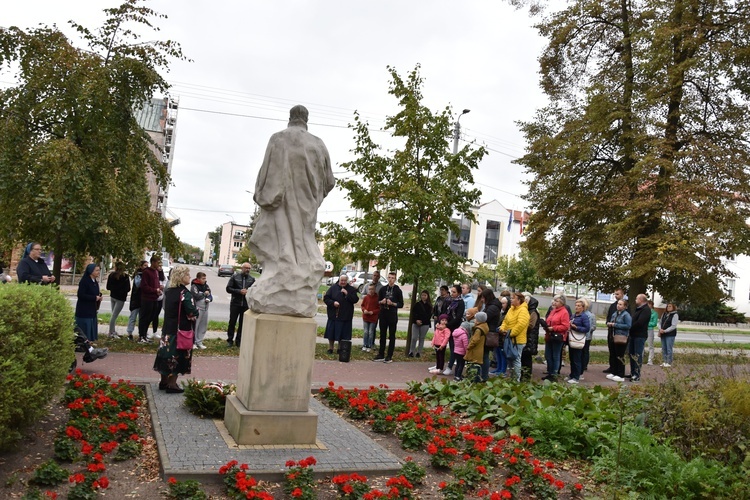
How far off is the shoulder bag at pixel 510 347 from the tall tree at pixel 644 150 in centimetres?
634

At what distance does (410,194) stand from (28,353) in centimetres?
965

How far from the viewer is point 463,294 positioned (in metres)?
13.4

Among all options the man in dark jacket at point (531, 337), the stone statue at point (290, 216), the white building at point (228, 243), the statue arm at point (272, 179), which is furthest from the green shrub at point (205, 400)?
the white building at point (228, 243)

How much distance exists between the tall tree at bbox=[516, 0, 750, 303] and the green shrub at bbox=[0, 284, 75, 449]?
14.3 m

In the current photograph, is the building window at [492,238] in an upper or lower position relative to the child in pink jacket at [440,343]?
upper

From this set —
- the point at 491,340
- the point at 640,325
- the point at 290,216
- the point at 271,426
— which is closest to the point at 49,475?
the point at 271,426

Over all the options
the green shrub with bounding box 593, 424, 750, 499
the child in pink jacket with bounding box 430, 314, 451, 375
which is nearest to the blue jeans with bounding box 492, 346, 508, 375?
the child in pink jacket with bounding box 430, 314, 451, 375

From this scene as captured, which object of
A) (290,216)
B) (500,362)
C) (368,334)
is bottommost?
(500,362)

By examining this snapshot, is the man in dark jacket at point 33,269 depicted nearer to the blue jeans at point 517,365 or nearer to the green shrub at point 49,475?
the green shrub at point 49,475

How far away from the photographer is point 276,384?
601 centimetres

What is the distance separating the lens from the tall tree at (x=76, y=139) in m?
10.3

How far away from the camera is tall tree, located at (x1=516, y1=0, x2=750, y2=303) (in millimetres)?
16578

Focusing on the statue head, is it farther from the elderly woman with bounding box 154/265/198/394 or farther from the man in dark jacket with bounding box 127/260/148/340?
the man in dark jacket with bounding box 127/260/148/340

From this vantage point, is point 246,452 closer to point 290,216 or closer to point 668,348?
point 290,216
